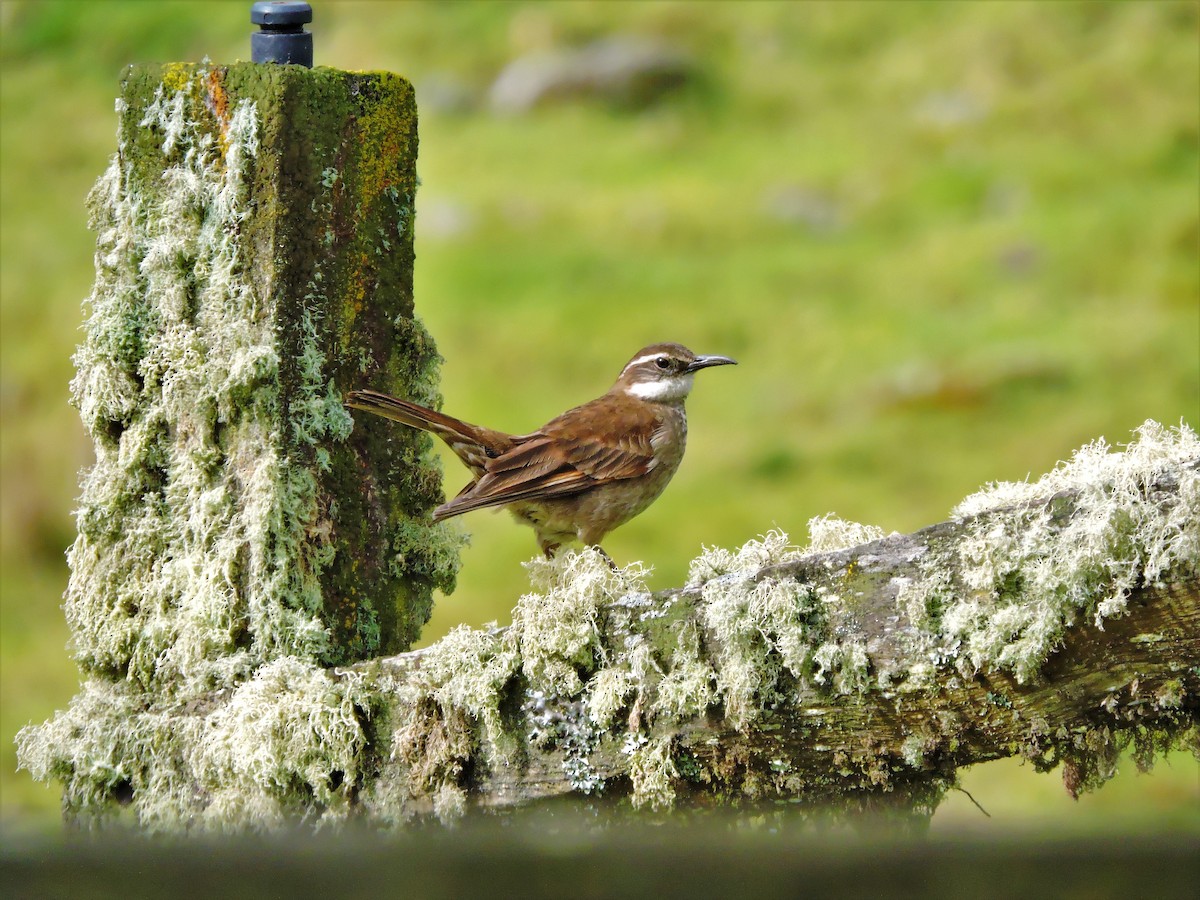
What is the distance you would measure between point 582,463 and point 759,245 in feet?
26.4

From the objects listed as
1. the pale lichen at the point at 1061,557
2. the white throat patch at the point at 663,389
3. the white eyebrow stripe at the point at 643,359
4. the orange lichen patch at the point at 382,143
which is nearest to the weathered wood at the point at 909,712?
the pale lichen at the point at 1061,557

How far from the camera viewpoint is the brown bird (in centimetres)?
534

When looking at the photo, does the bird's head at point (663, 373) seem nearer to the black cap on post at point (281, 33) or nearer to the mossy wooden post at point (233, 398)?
the mossy wooden post at point (233, 398)

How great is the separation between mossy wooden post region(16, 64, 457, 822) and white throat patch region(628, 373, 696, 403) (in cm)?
237

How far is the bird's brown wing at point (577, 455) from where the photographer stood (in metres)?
5.31

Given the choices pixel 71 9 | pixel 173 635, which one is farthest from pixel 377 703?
pixel 71 9

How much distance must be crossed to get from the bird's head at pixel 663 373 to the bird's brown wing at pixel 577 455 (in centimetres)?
38

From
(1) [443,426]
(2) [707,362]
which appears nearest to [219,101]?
(1) [443,426]

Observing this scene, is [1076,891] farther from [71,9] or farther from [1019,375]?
[71,9]

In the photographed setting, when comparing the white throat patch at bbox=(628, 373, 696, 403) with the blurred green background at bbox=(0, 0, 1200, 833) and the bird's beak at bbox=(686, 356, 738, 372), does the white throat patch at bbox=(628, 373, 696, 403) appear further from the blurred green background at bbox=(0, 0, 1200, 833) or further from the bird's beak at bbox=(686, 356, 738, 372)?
the blurred green background at bbox=(0, 0, 1200, 833)

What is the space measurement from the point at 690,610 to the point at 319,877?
1227mm

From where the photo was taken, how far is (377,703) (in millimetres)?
3803

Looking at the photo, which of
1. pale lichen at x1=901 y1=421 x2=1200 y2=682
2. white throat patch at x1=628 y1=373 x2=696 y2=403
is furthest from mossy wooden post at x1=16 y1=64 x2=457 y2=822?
white throat patch at x1=628 y1=373 x2=696 y2=403

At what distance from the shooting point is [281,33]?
13.2 ft
